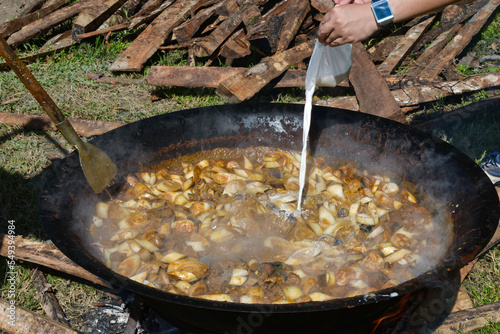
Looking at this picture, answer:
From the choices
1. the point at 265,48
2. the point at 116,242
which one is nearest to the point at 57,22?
the point at 265,48

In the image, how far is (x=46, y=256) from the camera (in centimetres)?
275

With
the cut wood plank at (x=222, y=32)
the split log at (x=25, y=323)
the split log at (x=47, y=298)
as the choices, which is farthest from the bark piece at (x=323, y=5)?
the split log at (x=25, y=323)

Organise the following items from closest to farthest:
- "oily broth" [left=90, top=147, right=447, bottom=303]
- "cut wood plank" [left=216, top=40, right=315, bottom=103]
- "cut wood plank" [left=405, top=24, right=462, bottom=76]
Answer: "oily broth" [left=90, top=147, right=447, bottom=303]
"cut wood plank" [left=216, top=40, right=315, bottom=103]
"cut wood plank" [left=405, top=24, right=462, bottom=76]

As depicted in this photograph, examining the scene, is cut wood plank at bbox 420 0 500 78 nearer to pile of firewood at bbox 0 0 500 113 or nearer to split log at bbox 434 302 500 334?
pile of firewood at bbox 0 0 500 113

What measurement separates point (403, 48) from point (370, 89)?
127 cm

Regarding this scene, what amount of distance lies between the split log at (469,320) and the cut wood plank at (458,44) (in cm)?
273

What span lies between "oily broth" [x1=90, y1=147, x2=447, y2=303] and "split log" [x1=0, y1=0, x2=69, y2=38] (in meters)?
4.30

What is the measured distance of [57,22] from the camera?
5.98 meters

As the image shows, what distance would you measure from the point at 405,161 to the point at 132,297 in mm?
1966

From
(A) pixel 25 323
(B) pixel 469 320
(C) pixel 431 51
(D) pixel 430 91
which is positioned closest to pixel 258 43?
(D) pixel 430 91

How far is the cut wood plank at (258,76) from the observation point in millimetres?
3961

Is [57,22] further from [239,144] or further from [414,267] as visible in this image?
[414,267]

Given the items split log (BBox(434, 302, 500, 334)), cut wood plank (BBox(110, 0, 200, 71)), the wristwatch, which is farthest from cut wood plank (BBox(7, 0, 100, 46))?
split log (BBox(434, 302, 500, 334))

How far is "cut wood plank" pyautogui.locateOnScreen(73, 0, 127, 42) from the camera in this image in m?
5.70
